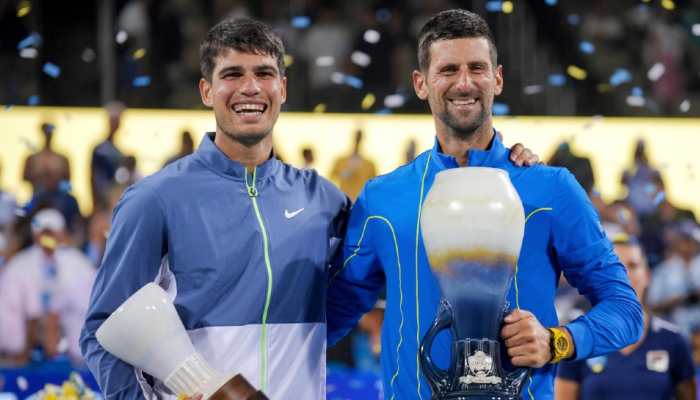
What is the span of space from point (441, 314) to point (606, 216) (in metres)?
5.24

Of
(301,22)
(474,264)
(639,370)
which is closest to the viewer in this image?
(474,264)

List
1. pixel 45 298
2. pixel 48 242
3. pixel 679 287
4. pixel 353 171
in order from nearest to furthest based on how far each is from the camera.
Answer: pixel 45 298 → pixel 48 242 → pixel 679 287 → pixel 353 171

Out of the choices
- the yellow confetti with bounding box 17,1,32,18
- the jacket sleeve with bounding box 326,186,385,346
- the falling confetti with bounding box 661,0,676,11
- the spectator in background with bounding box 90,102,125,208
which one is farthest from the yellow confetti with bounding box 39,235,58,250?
the falling confetti with bounding box 661,0,676,11

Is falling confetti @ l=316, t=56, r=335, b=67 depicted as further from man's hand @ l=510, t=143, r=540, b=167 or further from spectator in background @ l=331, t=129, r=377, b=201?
man's hand @ l=510, t=143, r=540, b=167

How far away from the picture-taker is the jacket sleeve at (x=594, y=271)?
9.16 feet

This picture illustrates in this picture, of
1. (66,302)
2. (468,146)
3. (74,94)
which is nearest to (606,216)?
(66,302)

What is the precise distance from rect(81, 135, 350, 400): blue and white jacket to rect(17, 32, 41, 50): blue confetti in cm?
622

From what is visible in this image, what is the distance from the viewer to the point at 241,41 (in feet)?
9.97

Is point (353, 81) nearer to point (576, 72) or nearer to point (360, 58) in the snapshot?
point (360, 58)

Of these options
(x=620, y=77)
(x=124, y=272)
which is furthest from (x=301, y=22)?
(x=124, y=272)

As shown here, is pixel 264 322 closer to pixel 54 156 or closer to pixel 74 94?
pixel 54 156

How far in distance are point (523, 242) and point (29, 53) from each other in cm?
680

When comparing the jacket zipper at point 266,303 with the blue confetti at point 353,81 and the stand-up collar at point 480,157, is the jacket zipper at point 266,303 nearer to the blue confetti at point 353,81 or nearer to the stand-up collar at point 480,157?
the stand-up collar at point 480,157

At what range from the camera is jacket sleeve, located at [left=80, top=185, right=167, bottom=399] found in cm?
284
